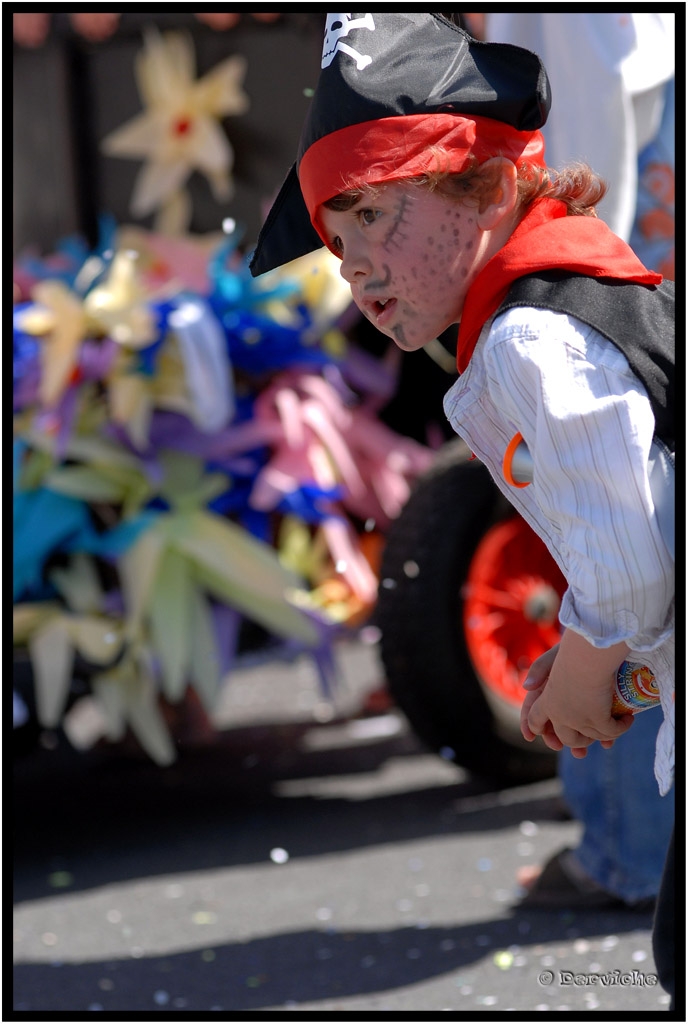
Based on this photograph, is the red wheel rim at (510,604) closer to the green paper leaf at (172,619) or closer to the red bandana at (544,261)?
the green paper leaf at (172,619)

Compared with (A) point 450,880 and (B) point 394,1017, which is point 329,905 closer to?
(A) point 450,880

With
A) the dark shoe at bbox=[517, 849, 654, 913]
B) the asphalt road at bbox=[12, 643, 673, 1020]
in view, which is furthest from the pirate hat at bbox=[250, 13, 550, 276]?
the dark shoe at bbox=[517, 849, 654, 913]

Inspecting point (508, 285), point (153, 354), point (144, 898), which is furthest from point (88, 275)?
point (508, 285)

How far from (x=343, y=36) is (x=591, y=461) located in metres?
0.49

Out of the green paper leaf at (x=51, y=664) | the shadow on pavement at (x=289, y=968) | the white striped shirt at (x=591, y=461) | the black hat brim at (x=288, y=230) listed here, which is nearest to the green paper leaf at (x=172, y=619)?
the green paper leaf at (x=51, y=664)

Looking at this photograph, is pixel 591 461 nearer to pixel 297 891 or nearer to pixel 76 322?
pixel 297 891

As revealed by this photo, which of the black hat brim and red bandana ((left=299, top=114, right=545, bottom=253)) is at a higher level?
red bandana ((left=299, top=114, right=545, bottom=253))

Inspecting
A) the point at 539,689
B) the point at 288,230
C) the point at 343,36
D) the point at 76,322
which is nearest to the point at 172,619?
the point at 76,322

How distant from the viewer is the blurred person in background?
6.91ft

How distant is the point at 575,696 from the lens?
1.25m

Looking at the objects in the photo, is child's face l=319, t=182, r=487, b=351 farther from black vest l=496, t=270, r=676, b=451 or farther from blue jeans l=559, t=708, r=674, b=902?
blue jeans l=559, t=708, r=674, b=902

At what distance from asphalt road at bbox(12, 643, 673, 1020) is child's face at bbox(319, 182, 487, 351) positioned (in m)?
1.05

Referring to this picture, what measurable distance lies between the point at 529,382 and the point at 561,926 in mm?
1443

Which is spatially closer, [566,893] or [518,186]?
[518,186]
